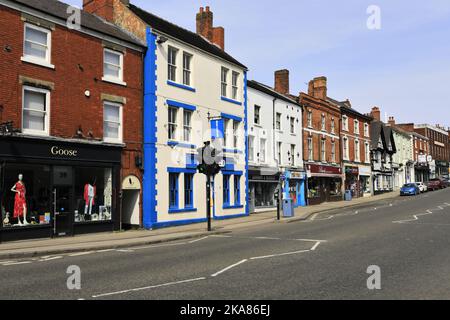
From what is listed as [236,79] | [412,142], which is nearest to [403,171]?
[412,142]

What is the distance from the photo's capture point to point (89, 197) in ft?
62.6

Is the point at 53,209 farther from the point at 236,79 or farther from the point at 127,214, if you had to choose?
the point at 236,79

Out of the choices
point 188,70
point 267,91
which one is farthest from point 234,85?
point 267,91

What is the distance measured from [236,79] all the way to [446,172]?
3215 inches

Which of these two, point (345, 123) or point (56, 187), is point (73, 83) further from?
point (345, 123)

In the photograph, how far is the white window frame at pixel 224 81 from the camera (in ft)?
88.7

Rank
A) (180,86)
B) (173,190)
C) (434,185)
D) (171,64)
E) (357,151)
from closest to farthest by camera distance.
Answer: (173,190) < (171,64) < (180,86) < (357,151) < (434,185)

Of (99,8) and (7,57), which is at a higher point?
(99,8)

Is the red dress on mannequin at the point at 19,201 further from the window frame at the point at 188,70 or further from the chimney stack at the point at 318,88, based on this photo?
the chimney stack at the point at 318,88

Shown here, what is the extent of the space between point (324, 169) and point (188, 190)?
20322mm

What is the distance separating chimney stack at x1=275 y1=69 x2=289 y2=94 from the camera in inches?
1512

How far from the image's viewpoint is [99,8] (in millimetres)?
24203

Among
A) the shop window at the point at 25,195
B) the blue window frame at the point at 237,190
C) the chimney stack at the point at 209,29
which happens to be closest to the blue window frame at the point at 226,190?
the blue window frame at the point at 237,190

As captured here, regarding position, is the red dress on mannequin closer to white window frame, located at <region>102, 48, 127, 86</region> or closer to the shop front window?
white window frame, located at <region>102, 48, 127, 86</region>
